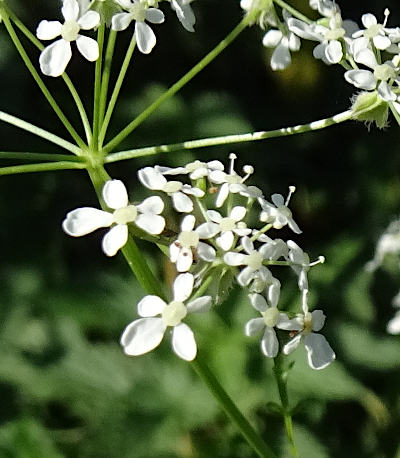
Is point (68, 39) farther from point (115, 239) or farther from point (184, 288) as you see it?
point (184, 288)

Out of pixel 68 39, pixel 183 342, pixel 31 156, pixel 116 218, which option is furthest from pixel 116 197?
pixel 68 39

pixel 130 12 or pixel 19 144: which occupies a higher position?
pixel 130 12

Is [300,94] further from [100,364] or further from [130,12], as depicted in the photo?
[130,12]

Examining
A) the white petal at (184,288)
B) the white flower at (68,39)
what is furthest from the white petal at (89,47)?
the white petal at (184,288)

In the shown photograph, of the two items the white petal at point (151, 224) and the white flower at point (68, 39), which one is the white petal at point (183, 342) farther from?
the white flower at point (68, 39)

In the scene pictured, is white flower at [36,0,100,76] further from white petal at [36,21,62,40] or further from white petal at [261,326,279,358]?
white petal at [261,326,279,358]

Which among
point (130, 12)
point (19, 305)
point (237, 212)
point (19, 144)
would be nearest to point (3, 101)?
point (19, 144)
